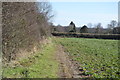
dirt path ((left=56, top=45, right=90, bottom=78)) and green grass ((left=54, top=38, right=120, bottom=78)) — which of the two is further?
green grass ((left=54, top=38, right=120, bottom=78))

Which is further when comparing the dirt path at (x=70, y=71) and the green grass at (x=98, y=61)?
the green grass at (x=98, y=61)

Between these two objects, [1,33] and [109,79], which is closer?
[109,79]

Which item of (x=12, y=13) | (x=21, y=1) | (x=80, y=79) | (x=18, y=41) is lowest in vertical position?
(x=80, y=79)

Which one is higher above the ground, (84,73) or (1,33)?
(1,33)

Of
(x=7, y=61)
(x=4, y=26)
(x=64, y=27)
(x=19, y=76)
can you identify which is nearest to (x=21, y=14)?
(x=4, y=26)

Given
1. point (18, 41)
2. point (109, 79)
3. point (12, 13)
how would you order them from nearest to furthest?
point (109, 79), point (12, 13), point (18, 41)

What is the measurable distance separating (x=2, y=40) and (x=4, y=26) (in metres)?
0.79

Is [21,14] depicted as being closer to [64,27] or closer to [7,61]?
[7,61]

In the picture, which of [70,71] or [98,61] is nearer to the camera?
[70,71]

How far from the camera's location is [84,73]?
32.2 feet

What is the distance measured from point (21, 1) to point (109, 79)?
275 inches

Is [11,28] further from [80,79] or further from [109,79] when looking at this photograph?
[109,79]

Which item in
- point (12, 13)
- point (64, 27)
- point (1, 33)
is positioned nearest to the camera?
point (1, 33)

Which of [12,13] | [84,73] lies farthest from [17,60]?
[84,73]
